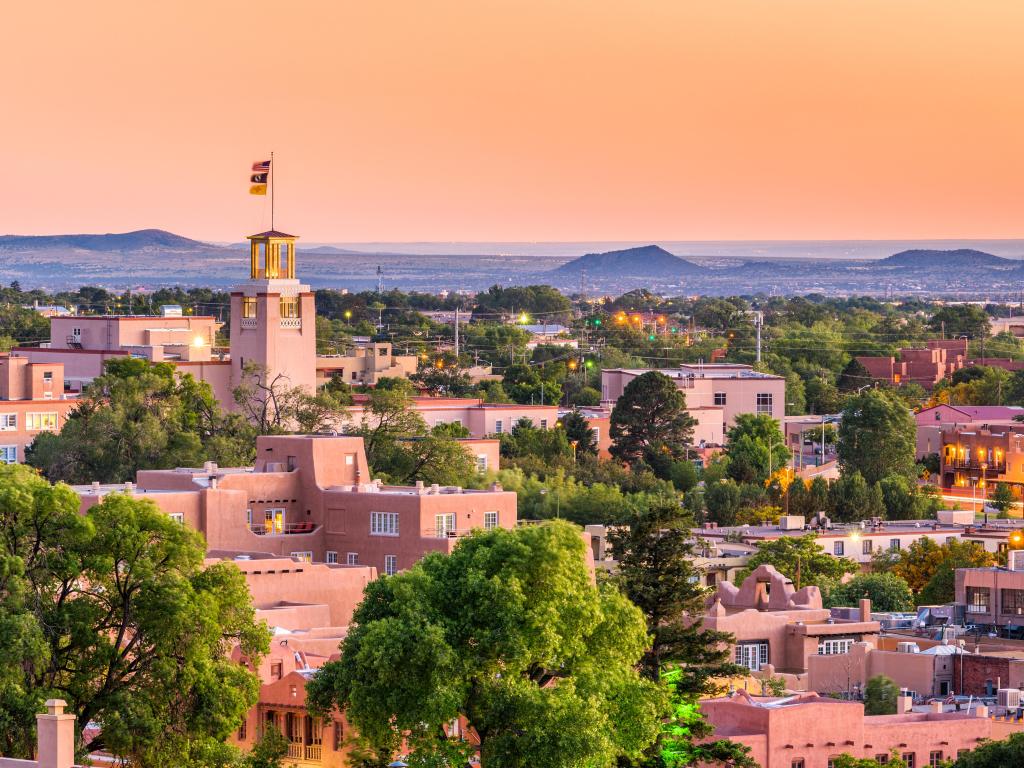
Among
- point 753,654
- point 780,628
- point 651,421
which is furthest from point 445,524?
point 651,421

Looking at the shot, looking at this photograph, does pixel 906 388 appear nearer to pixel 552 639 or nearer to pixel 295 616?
pixel 295 616

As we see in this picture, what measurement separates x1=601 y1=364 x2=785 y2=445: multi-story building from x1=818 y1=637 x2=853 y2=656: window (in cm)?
5914

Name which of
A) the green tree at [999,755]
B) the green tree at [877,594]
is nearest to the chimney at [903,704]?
the green tree at [999,755]

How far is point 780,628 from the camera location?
60.0 metres

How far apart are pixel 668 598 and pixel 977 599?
20.8m

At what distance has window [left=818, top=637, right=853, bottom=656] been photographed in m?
60.0

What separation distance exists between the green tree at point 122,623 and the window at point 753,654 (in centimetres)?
1828

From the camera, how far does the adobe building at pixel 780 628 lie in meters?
58.9

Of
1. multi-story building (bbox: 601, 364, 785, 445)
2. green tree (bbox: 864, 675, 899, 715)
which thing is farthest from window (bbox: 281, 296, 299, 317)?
green tree (bbox: 864, 675, 899, 715)

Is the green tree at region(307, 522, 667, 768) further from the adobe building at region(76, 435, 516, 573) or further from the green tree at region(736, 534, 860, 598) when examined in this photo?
the green tree at region(736, 534, 860, 598)

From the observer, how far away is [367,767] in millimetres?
40188

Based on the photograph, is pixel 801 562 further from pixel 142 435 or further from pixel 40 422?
pixel 40 422

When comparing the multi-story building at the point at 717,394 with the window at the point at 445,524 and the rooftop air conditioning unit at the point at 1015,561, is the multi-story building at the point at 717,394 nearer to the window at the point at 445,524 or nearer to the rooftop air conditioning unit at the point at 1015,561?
the rooftop air conditioning unit at the point at 1015,561

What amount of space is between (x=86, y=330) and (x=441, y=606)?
82.4 m
